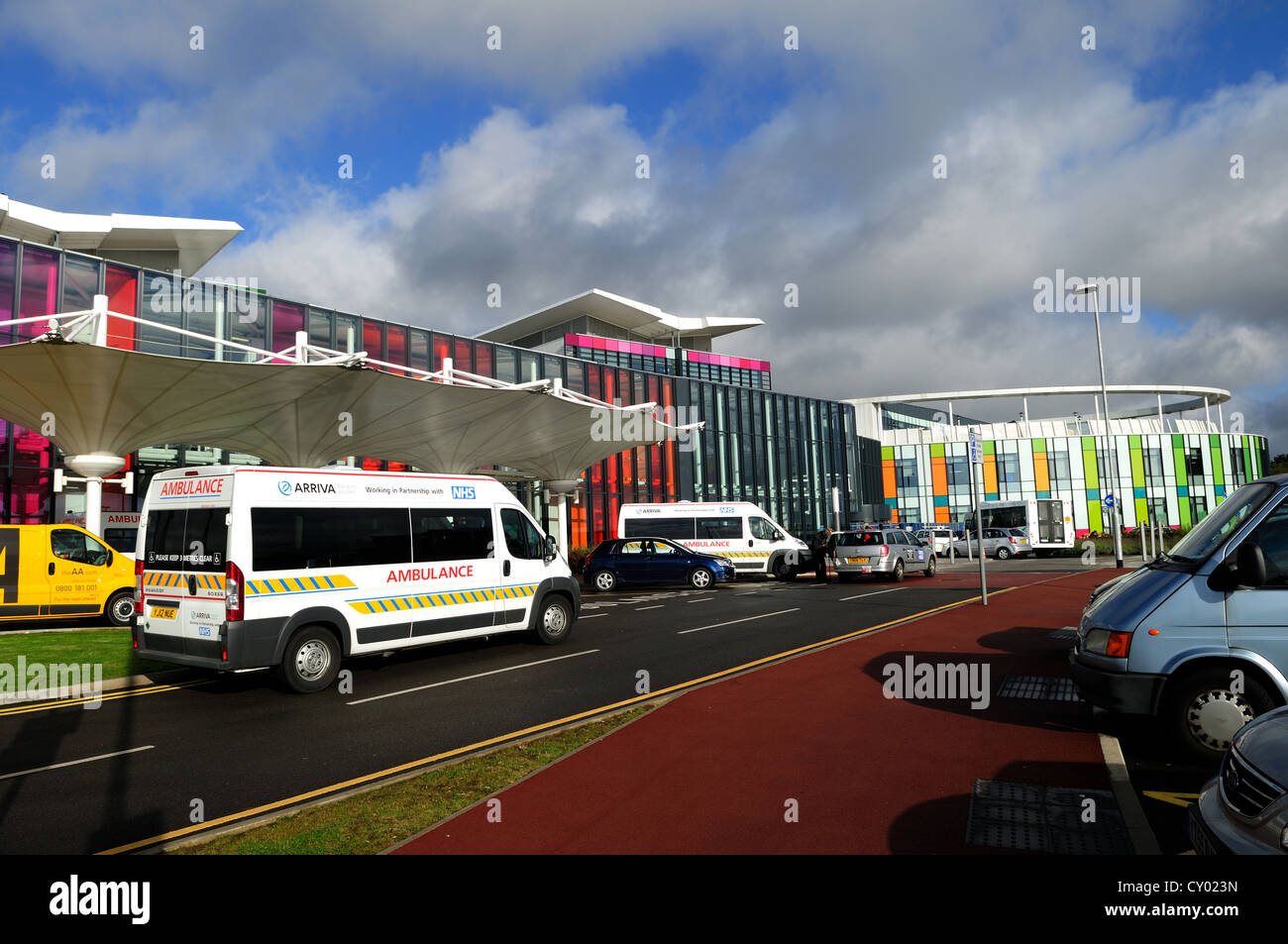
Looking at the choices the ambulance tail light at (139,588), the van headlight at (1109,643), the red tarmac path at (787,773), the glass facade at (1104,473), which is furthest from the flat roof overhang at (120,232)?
the glass facade at (1104,473)

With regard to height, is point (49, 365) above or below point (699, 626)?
above

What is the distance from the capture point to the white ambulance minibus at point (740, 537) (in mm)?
27906

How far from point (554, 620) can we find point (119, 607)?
34.2 ft

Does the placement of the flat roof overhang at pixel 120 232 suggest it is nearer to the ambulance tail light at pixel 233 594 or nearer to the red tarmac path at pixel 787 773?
the ambulance tail light at pixel 233 594

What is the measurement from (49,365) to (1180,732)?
20138mm

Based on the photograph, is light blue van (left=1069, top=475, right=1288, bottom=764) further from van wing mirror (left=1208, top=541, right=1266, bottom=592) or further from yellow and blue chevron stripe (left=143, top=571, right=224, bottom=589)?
yellow and blue chevron stripe (left=143, top=571, right=224, bottom=589)

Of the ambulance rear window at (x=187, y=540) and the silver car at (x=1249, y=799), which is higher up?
the ambulance rear window at (x=187, y=540)

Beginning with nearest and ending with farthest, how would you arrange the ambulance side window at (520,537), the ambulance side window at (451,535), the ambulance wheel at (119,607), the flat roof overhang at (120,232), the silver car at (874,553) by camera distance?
1. the ambulance side window at (451,535)
2. the ambulance side window at (520,537)
3. the ambulance wheel at (119,607)
4. the silver car at (874,553)
5. the flat roof overhang at (120,232)

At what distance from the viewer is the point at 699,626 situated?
14789 millimetres

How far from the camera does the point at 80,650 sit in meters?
12.4

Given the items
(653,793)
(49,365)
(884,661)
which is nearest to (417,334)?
(49,365)

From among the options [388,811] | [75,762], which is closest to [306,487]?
[75,762]

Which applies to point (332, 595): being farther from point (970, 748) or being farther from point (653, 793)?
point (970, 748)

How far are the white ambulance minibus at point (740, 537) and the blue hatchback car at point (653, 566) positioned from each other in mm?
2217
